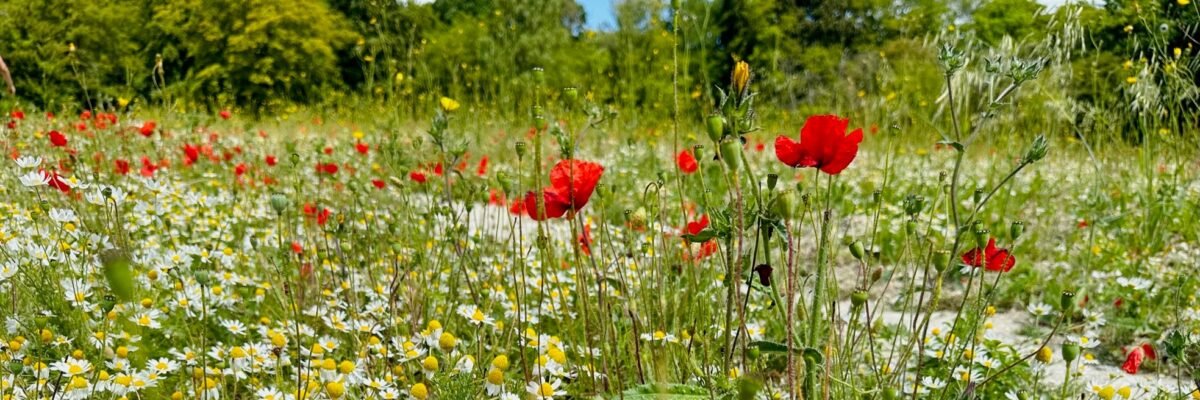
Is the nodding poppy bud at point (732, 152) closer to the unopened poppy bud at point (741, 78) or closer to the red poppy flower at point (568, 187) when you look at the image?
the unopened poppy bud at point (741, 78)

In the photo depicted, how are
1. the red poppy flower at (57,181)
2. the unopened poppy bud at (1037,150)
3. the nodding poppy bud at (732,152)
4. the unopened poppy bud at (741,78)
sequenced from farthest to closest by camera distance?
the red poppy flower at (57,181)
the unopened poppy bud at (1037,150)
the unopened poppy bud at (741,78)
the nodding poppy bud at (732,152)

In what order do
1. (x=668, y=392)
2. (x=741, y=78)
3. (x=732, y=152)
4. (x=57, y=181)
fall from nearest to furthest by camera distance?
(x=732, y=152)
(x=741, y=78)
(x=668, y=392)
(x=57, y=181)

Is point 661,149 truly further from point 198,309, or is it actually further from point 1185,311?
point 198,309

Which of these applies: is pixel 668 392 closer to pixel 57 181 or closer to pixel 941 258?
pixel 941 258

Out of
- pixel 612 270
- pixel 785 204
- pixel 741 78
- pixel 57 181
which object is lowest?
pixel 612 270

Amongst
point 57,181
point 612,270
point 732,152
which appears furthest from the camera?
point 612,270

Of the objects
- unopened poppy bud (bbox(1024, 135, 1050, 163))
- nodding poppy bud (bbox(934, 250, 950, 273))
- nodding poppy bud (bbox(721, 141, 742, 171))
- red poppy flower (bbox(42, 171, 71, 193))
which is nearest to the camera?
nodding poppy bud (bbox(721, 141, 742, 171))

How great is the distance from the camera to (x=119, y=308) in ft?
5.70

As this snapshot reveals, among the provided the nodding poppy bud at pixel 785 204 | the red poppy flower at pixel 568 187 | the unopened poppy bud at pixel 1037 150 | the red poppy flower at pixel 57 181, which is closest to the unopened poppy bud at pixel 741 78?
the nodding poppy bud at pixel 785 204

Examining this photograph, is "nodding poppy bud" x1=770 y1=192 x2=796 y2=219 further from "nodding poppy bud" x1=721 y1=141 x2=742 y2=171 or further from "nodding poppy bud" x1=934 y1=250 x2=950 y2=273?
"nodding poppy bud" x1=934 y1=250 x2=950 y2=273

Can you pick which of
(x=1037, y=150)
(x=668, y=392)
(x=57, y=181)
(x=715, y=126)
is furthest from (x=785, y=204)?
(x=57, y=181)

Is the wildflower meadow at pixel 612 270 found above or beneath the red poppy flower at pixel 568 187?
beneath

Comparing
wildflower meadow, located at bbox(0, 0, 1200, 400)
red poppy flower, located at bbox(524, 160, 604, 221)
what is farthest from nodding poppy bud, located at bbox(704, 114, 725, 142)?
red poppy flower, located at bbox(524, 160, 604, 221)

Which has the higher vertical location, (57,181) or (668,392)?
(57,181)
